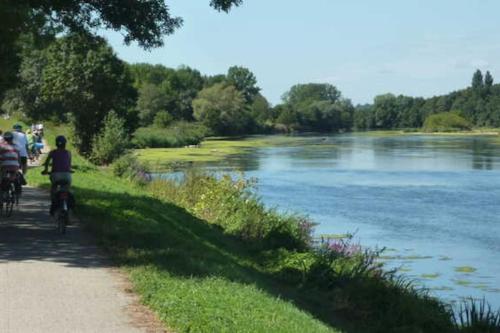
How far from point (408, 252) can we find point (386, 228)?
3.55m

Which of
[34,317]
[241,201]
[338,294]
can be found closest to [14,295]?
[34,317]

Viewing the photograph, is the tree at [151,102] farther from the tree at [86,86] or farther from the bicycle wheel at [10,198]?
the bicycle wheel at [10,198]

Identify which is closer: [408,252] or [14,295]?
[14,295]

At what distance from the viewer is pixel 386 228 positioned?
73.3 feet

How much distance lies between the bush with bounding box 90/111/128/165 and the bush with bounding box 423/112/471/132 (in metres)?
131

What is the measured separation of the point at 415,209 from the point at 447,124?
140 m

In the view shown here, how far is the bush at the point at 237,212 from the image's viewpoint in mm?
16938

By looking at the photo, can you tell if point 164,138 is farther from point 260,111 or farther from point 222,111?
point 260,111

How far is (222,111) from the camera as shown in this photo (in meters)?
126

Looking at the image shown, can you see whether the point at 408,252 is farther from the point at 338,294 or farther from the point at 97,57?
the point at 97,57

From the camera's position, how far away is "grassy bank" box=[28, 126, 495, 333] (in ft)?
25.6

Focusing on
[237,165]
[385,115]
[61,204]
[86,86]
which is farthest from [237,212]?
[385,115]

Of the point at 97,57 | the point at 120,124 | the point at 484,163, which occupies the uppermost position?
the point at 97,57

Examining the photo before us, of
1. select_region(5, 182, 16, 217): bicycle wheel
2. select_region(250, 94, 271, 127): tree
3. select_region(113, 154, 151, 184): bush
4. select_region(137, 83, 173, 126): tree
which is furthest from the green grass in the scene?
select_region(250, 94, 271, 127): tree
